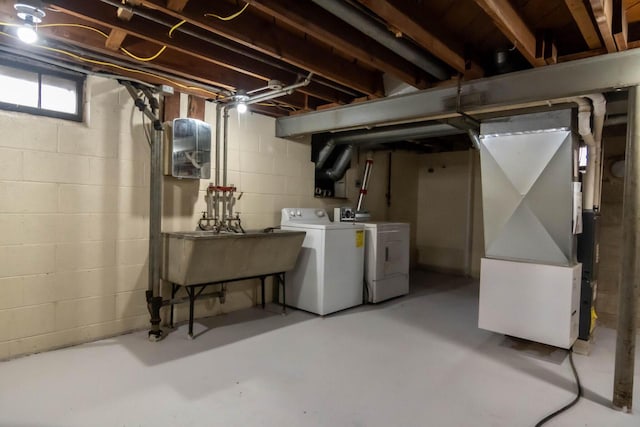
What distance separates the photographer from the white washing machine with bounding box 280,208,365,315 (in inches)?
153

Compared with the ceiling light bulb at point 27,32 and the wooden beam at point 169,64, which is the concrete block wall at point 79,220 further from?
the ceiling light bulb at point 27,32

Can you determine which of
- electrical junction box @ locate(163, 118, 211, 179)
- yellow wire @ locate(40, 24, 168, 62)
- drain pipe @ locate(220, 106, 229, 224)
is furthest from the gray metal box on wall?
yellow wire @ locate(40, 24, 168, 62)

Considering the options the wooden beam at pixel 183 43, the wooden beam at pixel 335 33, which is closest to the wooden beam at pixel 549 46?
the wooden beam at pixel 335 33

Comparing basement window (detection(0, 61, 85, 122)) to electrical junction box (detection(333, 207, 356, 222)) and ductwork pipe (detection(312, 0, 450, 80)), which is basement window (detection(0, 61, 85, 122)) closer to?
ductwork pipe (detection(312, 0, 450, 80))

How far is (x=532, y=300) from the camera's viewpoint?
116 inches

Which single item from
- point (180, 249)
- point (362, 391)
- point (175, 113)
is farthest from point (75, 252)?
point (362, 391)

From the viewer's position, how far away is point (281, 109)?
4180 mm

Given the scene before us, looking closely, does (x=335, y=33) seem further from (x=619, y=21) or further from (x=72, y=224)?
(x=72, y=224)

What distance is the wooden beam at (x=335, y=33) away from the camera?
6.75ft

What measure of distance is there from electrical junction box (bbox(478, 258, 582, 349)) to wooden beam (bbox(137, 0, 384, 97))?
6.40ft

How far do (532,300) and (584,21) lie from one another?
2.01 meters

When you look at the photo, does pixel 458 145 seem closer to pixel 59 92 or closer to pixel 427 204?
pixel 427 204

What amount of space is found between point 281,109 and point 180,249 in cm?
200

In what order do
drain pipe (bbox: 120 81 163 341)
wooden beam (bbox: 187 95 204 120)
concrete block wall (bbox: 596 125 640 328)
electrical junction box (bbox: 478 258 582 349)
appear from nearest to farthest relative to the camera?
electrical junction box (bbox: 478 258 582 349)
drain pipe (bbox: 120 81 163 341)
wooden beam (bbox: 187 95 204 120)
concrete block wall (bbox: 596 125 640 328)
